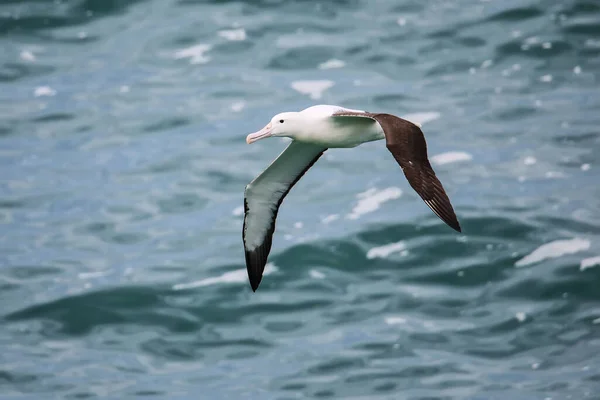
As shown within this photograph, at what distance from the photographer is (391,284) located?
2402cm

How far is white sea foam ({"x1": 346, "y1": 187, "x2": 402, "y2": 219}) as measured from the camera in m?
26.2

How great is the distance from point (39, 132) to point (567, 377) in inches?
618

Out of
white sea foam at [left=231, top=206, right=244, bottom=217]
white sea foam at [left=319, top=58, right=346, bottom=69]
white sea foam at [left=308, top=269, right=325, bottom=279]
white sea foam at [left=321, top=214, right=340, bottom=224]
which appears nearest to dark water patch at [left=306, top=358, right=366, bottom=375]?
white sea foam at [left=308, top=269, right=325, bottom=279]

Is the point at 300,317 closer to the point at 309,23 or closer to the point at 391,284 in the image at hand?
the point at 391,284

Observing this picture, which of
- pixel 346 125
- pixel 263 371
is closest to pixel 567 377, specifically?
pixel 263 371

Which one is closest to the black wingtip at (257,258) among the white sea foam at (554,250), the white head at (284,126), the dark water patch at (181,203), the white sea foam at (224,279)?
the white head at (284,126)

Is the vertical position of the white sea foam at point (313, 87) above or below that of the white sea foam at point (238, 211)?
above

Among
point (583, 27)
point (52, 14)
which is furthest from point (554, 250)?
point (52, 14)

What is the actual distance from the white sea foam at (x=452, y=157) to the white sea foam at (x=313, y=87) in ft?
13.2

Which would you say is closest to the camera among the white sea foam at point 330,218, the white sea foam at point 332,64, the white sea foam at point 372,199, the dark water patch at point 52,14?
the white sea foam at point 330,218

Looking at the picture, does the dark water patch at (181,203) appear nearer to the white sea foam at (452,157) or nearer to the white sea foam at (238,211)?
the white sea foam at (238,211)

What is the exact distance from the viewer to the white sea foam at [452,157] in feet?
92.6

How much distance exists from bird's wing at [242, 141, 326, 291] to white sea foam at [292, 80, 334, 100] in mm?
13610

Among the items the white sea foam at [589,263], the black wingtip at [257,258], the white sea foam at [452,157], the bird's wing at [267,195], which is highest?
the bird's wing at [267,195]
